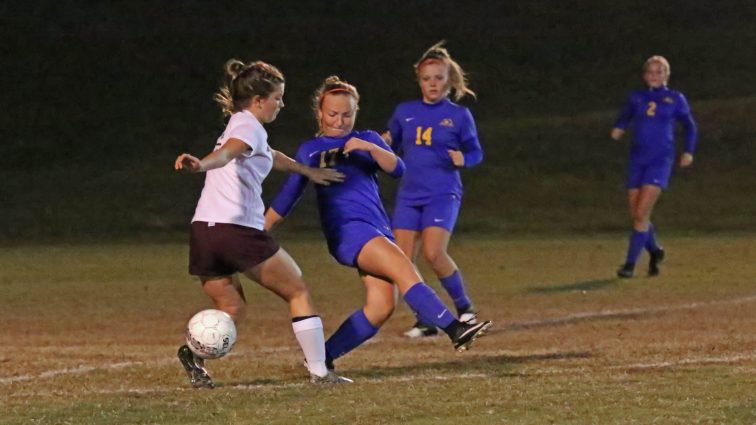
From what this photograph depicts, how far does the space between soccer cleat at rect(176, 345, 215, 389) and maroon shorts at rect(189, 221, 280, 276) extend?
0.48 meters

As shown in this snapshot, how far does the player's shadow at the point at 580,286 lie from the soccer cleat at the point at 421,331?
3.54 metres

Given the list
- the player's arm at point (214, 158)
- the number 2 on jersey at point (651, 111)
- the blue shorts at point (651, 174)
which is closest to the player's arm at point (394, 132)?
the player's arm at point (214, 158)

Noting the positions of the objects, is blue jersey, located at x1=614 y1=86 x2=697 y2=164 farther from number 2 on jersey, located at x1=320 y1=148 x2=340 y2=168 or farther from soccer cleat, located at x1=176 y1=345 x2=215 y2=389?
soccer cleat, located at x1=176 y1=345 x2=215 y2=389

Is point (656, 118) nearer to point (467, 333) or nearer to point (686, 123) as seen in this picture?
point (686, 123)

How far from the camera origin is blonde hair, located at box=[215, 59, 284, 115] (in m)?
7.37

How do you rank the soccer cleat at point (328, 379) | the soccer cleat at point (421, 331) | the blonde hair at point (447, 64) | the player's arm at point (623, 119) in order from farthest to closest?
1. the player's arm at point (623, 119)
2. the soccer cleat at point (421, 331)
3. the blonde hair at point (447, 64)
4. the soccer cleat at point (328, 379)

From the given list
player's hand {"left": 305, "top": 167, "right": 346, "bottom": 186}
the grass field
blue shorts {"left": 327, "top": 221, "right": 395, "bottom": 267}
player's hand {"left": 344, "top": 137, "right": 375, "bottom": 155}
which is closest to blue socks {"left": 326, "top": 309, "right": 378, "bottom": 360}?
the grass field

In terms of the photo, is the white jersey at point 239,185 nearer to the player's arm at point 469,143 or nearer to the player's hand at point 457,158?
the player's hand at point 457,158

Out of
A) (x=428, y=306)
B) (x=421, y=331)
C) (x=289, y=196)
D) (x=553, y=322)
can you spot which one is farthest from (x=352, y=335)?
(x=553, y=322)

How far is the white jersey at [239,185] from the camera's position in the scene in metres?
7.20

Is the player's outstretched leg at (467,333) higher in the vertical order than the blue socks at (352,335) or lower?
higher

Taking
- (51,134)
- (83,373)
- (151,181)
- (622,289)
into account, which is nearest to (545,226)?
(151,181)

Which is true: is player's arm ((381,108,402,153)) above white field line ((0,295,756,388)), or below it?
above

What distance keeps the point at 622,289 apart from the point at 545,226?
9519 millimetres
